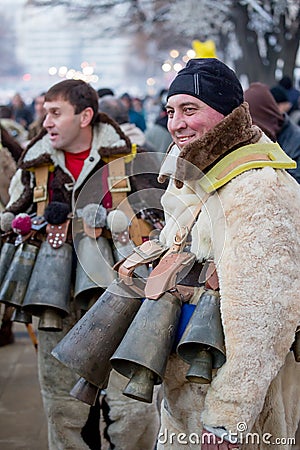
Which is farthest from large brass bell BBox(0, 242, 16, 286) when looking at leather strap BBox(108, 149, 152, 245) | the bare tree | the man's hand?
the bare tree

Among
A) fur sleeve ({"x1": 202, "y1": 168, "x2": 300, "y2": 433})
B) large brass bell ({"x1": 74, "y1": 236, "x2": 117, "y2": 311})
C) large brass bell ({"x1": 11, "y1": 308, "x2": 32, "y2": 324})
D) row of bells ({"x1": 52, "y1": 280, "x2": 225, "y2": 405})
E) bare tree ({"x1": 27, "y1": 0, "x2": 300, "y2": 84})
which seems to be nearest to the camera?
fur sleeve ({"x1": 202, "y1": 168, "x2": 300, "y2": 433})

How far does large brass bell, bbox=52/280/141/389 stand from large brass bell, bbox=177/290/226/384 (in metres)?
0.29

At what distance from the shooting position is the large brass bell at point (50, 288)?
151 inches

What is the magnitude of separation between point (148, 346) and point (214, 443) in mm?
380

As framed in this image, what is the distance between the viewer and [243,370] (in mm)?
2490

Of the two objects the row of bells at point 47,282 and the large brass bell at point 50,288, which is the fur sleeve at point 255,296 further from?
the large brass bell at point 50,288

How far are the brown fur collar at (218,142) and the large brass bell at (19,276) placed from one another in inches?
57.4

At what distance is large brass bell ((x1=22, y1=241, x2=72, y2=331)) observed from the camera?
3.83 metres

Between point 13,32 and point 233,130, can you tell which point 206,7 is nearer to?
point 233,130

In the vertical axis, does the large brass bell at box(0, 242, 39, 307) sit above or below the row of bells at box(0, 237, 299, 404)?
below

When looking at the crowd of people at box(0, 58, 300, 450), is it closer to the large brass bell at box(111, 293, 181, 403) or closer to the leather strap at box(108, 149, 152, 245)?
the large brass bell at box(111, 293, 181, 403)

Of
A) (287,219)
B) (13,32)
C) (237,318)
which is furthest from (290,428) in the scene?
(13,32)

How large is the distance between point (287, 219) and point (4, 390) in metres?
3.98

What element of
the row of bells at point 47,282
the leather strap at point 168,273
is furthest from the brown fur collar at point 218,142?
the row of bells at point 47,282
